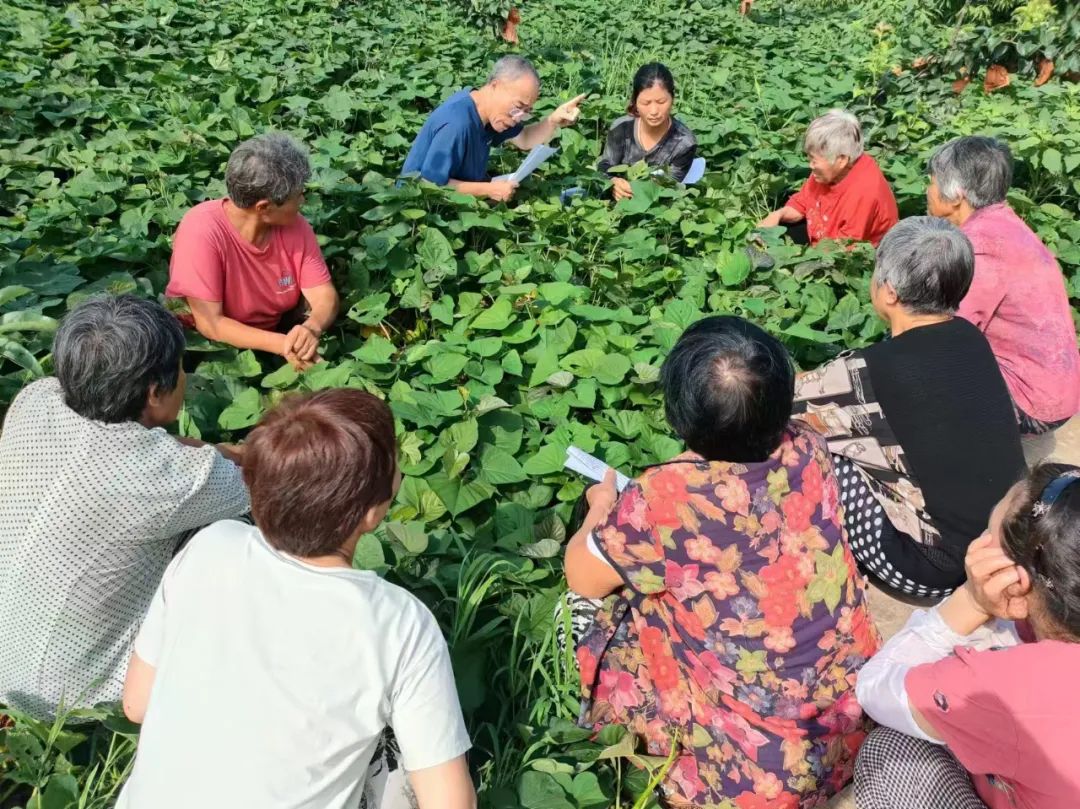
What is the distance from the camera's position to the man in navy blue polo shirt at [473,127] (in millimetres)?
3805

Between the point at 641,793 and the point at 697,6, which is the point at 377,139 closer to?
the point at 641,793

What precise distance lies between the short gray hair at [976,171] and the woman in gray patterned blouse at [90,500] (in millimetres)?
2728

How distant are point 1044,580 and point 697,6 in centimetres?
905

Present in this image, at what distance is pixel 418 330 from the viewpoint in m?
3.23

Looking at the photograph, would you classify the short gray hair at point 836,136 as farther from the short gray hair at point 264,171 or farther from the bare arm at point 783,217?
the short gray hair at point 264,171

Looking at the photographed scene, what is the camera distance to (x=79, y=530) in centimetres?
163

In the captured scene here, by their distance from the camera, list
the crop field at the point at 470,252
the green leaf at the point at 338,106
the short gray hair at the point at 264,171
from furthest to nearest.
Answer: the green leaf at the point at 338,106 < the short gray hair at the point at 264,171 < the crop field at the point at 470,252

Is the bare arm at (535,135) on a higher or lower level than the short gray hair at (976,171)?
lower

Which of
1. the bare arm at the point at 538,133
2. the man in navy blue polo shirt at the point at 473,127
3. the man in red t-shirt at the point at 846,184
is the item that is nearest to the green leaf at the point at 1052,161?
the man in red t-shirt at the point at 846,184

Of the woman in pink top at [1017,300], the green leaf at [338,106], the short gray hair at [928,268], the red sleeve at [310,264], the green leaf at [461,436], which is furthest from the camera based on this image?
the green leaf at [338,106]

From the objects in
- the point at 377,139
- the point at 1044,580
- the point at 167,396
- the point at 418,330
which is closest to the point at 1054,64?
the point at 377,139

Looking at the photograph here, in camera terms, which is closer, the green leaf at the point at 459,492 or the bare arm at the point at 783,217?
the green leaf at the point at 459,492

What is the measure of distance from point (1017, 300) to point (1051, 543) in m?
1.87

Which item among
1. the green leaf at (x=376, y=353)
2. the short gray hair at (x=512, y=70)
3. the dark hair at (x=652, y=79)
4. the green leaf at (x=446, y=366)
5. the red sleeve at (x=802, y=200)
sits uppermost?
the short gray hair at (x=512, y=70)
